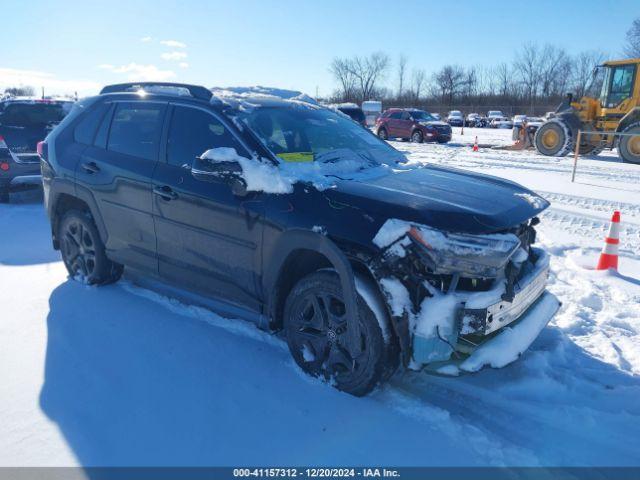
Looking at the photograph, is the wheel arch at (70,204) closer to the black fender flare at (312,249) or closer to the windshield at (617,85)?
the black fender flare at (312,249)

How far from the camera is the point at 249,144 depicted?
341 centimetres

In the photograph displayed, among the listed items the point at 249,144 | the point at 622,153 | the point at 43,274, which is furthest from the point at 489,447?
the point at 622,153

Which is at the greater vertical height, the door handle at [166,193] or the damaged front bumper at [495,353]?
the door handle at [166,193]

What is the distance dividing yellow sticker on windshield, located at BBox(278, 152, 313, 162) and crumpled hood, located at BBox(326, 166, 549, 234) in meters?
0.46

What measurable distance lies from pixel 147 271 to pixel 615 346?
3.69m

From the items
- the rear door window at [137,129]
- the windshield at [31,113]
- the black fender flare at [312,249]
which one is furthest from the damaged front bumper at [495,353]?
the windshield at [31,113]

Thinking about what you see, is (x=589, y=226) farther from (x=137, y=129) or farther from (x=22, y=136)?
(x=22, y=136)

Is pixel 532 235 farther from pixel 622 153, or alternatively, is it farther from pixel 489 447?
pixel 622 153

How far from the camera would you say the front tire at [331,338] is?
286 centimetres

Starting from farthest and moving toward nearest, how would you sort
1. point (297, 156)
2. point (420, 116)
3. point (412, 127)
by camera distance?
point (420, 116), point (412, 127), point (297, 156)

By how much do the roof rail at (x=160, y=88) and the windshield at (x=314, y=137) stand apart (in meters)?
0.42

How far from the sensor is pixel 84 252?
475 cm

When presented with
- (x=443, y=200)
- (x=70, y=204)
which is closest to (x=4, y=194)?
(x=70, y=204)

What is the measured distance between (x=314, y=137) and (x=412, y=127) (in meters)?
21.7
